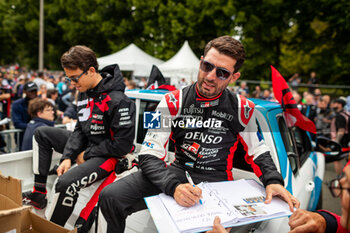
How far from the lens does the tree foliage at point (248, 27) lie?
52.9 ft

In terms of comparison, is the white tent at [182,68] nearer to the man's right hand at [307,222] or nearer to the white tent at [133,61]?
the white tent at [133,61]

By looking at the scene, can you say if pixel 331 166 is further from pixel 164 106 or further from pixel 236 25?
pixel 236 25

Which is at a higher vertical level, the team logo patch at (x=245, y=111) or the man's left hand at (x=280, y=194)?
the team logo patch at (x=245, y=111)

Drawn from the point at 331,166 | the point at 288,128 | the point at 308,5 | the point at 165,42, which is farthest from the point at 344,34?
the point at 288,128

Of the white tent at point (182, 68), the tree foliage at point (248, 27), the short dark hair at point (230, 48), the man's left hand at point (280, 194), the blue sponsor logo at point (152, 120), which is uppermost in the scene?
the tree foliage at point (248, 27)

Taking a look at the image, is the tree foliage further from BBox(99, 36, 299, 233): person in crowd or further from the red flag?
BBox(99, 36, 299, 233): person in crowd

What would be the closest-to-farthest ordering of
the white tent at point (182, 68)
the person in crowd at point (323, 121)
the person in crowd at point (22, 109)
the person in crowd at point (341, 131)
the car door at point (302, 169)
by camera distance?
the car door at point (302, 169) < the person in crowd at point (22, 109) < the person in crowd at point (341, 131) < the person in crowd at point (323, 121) < the white tent at point (182, 68)

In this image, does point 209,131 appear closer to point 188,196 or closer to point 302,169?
point 188,196

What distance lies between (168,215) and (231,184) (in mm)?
578

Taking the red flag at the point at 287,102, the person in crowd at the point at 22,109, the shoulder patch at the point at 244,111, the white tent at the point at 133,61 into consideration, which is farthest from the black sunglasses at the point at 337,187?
the white tent at the point at 133,61

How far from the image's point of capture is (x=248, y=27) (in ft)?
52.0

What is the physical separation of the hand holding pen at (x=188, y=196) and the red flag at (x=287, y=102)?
4.82 ft

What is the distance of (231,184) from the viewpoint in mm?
1891

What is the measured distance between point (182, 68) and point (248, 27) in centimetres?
530
